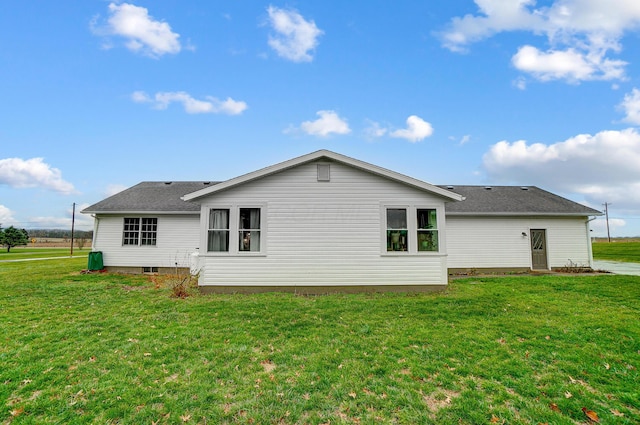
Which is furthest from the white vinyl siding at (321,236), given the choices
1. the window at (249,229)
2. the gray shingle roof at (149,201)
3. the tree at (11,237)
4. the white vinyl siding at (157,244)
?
the tree at (11,237)

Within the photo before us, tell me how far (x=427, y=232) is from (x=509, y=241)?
8011 millimetres

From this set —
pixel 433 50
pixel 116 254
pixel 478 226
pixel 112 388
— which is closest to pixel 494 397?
pixel 112 388

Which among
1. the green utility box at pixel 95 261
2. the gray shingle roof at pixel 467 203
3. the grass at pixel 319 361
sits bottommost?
the grass at pixel 319 361

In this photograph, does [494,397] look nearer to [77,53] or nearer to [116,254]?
[116,254]

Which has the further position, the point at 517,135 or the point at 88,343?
the point at 517,135

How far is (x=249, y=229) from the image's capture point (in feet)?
32.0

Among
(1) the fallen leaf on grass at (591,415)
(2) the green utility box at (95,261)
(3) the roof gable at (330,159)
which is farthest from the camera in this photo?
(2) the green utility box at (95,261)

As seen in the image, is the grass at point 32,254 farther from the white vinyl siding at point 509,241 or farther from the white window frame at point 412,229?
the white vinyl siding at point 509,241

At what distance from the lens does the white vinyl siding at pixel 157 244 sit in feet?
47.5

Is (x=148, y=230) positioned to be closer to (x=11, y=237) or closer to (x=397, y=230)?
(x=397, y=230)

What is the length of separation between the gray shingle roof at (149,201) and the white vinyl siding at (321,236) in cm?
534

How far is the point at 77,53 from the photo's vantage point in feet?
41.0

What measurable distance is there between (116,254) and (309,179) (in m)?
11.5

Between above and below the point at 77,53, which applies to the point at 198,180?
below
